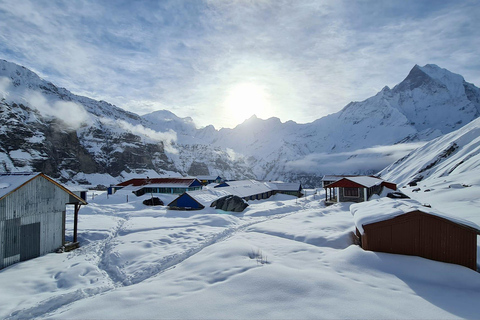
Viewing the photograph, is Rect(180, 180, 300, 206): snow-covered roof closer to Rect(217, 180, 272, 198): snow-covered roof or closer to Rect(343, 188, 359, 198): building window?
Rect(217, 180, 272, 198): snow-covered roof

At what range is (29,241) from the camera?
14.6 meters

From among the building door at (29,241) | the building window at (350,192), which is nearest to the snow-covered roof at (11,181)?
the building door at (29,241)

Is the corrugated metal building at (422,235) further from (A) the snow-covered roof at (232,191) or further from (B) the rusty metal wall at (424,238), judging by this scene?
(A) the snow-covered roof at (232,191)

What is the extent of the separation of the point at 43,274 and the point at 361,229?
15.5m

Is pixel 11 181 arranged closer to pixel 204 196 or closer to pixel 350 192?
pixel 204 196

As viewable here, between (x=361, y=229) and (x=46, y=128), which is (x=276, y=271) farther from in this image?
(x=46, y=128)

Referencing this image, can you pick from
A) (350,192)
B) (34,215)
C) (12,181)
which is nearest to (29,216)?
(34,215)

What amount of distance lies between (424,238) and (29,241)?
69.3ft

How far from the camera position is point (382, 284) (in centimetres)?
840

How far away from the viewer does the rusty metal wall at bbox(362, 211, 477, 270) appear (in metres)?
10.5

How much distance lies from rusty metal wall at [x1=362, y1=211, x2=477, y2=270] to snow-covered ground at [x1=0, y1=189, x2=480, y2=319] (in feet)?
1.87

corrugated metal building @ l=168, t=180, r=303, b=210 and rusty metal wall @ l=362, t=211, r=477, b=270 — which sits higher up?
rusty metal wall @ l=362, t=211, r=477, b=270

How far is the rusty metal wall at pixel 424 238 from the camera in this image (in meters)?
10.5

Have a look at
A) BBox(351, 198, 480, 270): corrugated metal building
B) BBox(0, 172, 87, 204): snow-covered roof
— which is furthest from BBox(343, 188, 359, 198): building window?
BBox(0, 172, 87, 204): snow-covered roof
